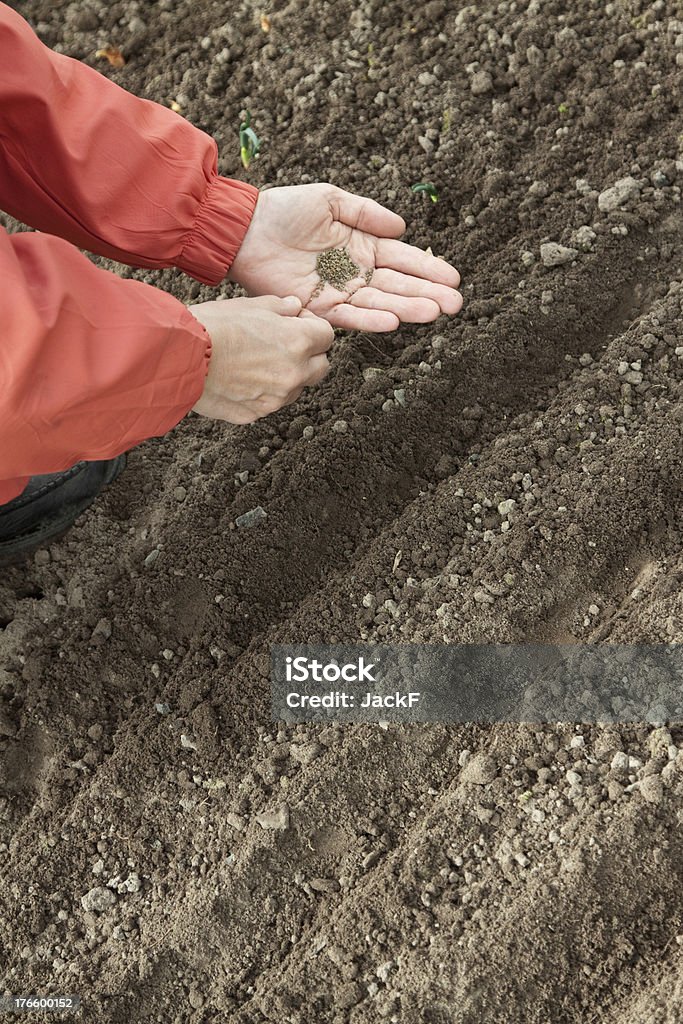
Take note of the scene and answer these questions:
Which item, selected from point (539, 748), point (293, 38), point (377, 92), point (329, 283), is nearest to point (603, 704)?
point (539, 748)

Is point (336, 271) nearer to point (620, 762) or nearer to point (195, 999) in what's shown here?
point (620, 762)

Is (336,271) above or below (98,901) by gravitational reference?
above

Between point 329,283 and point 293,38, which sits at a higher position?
point 293,38

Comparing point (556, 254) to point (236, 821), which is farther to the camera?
point (556, 254)

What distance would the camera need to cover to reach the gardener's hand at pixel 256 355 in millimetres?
1735

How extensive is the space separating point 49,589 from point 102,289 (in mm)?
842

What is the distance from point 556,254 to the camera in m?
2.21

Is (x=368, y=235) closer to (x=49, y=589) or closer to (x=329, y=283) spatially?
(x=329, y=283)

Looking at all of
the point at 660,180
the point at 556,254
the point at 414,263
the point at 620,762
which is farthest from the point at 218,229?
the point at 620,762

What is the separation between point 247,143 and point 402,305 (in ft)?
2.26

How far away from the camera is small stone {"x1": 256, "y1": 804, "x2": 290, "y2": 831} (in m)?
1.77

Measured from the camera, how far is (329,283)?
208 cm

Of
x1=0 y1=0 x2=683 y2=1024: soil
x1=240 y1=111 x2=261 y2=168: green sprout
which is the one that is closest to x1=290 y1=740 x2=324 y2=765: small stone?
x1=0 y1=0 x2=683 y2=1024: soil

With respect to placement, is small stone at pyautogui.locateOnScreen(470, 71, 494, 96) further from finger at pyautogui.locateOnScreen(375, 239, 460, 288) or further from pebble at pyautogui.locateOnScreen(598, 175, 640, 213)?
finger at pyautogui.locateOnScreen(375, 239, 460, 288)
